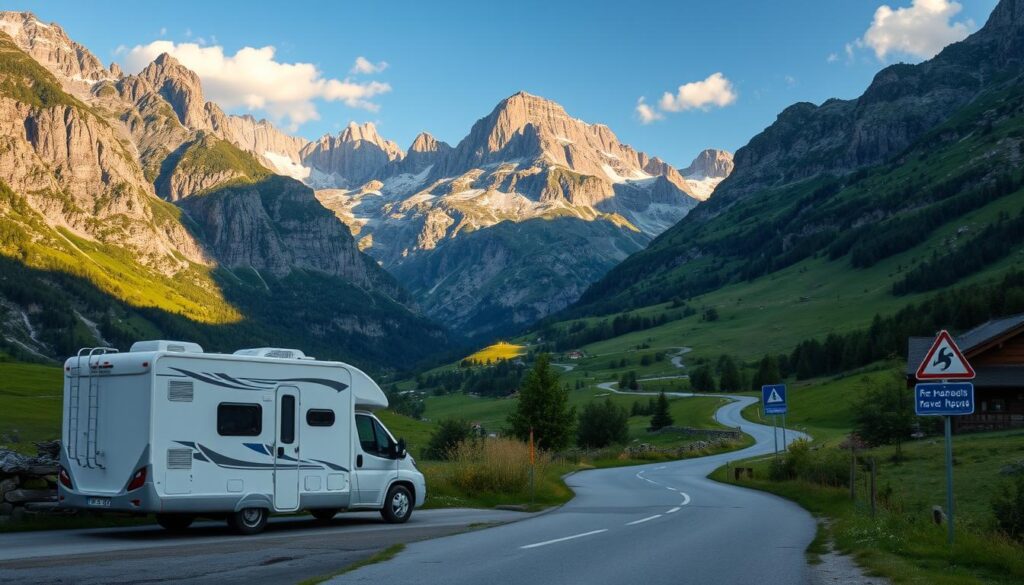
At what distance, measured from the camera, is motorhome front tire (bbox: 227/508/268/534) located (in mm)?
19672

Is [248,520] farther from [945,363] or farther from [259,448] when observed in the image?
[945,363]

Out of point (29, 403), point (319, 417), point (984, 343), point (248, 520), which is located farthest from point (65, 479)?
point (29, 403)

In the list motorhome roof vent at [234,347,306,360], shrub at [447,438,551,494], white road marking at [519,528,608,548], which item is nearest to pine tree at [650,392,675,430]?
shrub at [447,438,551,494]

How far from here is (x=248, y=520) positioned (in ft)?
65.3

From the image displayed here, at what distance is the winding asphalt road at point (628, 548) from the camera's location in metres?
13.7

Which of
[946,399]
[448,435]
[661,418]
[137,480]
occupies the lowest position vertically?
[661,418]

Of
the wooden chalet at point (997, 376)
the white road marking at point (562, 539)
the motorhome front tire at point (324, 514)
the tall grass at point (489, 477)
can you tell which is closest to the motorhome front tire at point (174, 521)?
the motorhome front tire at point (324, 514)

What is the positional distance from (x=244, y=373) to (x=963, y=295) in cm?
12691

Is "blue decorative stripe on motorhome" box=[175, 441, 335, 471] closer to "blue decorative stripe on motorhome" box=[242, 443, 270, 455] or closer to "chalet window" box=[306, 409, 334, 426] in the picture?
"blue decorative stripe on motorhome" box=[242, 443, 270, 455]

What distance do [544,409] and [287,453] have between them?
149ft

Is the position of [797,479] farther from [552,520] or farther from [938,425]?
[938,425]

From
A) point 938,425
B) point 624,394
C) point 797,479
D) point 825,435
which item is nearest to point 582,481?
point 797,479

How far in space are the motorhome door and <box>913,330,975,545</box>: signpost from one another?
13908mm

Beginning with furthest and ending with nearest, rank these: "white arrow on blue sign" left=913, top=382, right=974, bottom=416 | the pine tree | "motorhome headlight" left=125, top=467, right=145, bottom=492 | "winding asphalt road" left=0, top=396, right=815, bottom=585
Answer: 1. the pine tree
2. "motorhome headlight" left=125, top=467, right=145, bottom=492
3. "white arrow on blue sign" left=913, top=382, right=974, bottom=416
4. "winding asphalt road" left=0, top=396, right=815, bottom=585
